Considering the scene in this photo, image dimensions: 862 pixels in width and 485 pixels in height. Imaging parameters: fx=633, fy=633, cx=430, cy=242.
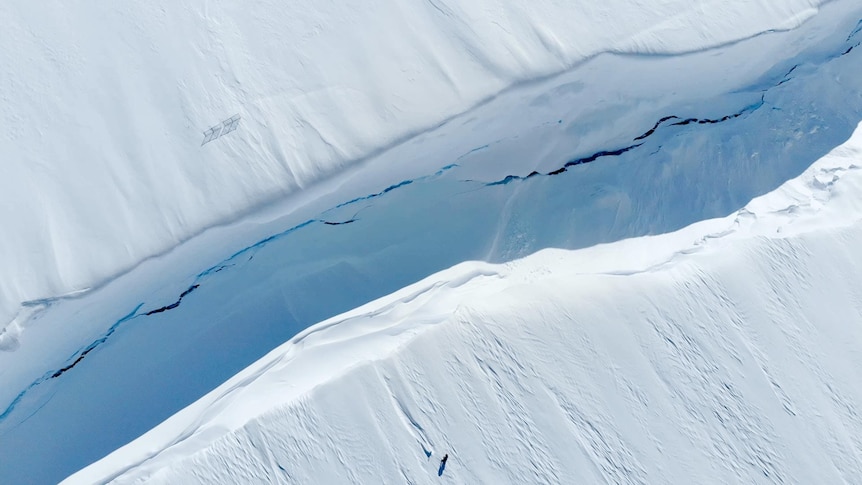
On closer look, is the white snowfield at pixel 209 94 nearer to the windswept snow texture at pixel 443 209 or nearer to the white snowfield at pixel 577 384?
the windswept snow texture at pixel 443 209

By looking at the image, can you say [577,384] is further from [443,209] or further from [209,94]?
[209,94]

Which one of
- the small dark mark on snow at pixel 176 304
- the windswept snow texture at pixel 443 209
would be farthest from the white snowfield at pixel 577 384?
the small dark mark on snow at pixel 176 304

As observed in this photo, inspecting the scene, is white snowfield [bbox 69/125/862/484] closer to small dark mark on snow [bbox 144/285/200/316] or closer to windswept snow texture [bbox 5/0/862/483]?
windswept snow texture [bbox 5/0/862/483]

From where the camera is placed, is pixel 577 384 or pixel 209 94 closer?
pixel 577 384

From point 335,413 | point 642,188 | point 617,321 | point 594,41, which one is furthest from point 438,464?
point 594,41

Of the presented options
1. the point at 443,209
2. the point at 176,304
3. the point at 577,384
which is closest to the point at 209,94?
the point at 176,304

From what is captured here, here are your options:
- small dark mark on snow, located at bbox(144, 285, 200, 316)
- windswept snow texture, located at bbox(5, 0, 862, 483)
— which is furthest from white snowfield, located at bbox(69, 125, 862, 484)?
small dark mark on snow, located at bbox(144, 285, 200, 316)

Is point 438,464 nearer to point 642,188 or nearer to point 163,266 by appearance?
point 163,266
